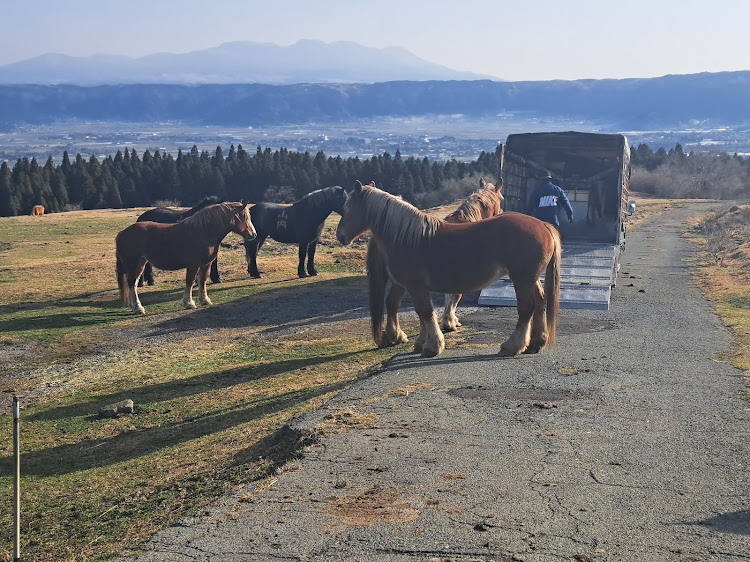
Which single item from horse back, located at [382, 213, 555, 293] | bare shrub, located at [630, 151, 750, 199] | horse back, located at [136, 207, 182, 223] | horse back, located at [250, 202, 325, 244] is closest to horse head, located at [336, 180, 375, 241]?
horse back, located at [382, 213, 555, 293]

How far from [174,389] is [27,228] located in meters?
29.6

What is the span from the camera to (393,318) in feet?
49.3

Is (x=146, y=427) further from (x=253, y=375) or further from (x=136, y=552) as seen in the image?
(x=136, y=552)

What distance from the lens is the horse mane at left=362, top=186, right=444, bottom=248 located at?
13484 mm

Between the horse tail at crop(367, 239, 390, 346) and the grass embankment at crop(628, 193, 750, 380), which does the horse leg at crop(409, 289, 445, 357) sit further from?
the grass embankment at crop(628, 193, 750, 380)

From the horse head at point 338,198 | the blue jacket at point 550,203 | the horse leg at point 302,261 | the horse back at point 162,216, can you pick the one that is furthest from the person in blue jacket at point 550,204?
the horse back at point 162,216

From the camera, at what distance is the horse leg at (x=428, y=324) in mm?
13492

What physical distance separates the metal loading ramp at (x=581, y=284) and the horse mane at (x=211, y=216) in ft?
18.8

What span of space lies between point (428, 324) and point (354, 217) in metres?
2.02

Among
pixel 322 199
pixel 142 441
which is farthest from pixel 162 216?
pixel 142 441

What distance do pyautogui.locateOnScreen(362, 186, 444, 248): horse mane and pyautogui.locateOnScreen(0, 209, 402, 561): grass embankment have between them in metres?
1.98

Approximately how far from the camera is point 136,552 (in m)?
6.66

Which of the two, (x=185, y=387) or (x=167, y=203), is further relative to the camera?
(x=167, y=203)

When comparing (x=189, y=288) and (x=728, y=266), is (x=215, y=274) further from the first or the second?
(x=728, y=266)
